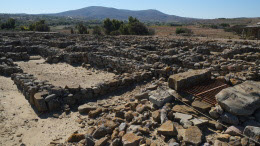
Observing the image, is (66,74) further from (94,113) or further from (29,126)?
(94,113)

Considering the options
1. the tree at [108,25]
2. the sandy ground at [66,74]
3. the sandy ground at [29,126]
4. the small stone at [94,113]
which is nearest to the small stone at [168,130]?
the small stone at [94,113]

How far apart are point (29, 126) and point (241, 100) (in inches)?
248

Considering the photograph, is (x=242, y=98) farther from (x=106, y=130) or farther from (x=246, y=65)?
(x=246, y=65)

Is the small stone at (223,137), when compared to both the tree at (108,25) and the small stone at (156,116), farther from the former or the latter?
the tree at (108,25)

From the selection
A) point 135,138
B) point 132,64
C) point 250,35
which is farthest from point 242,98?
point 250,35

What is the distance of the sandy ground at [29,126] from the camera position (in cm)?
574

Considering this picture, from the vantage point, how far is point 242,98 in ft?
15.0

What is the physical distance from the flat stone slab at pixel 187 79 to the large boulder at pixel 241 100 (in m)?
1.48

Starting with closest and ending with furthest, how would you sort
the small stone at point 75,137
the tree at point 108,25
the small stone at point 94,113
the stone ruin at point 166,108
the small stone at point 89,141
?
1. the stone ruin at point 166,108
2. the small stone at point 89,141
3. the small stone at point 75,137
4. the small stone at point 94,113
5. the tree at point 108,25

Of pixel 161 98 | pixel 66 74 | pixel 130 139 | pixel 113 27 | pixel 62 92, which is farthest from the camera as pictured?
pixel 113 27

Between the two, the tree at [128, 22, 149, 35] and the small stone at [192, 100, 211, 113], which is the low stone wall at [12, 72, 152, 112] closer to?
the small stone at [192, 100, 211, 113]

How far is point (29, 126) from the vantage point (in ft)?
21.1

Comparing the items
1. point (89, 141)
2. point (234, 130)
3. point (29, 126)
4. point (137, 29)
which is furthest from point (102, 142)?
point (137, 29)

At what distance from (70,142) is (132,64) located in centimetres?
637
